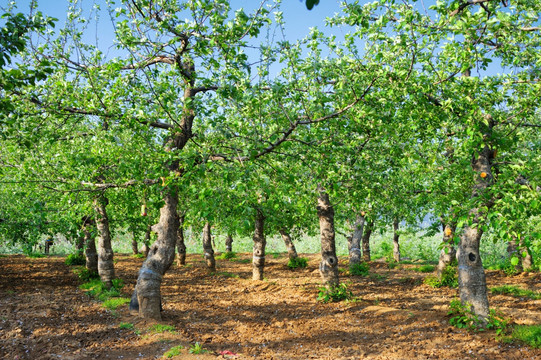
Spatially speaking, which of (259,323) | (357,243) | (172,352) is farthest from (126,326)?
(357,243)

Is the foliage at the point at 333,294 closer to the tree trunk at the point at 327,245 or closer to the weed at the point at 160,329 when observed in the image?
the tree trunk at the point at 327,245

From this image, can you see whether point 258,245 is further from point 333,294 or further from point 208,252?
point 333,294

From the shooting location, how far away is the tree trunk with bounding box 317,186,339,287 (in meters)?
15.8

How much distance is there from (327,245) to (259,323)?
4609mm

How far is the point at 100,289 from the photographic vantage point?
16.7 meters

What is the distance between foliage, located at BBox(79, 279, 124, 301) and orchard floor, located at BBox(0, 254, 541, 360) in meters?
0.37

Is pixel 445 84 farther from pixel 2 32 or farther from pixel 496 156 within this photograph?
pixel 2 32

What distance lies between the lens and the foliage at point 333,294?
15484mm

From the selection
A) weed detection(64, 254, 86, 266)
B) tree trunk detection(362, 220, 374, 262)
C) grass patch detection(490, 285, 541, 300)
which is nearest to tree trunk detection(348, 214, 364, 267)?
tree trunk detection(362, 220, 374, 262)

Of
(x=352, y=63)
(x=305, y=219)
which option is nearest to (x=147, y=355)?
(x=352, y=63)

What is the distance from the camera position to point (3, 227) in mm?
15180

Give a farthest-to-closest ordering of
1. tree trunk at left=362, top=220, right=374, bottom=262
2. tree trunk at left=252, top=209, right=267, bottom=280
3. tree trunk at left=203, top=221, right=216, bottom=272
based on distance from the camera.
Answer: tree trunk at left=362, top=220, right=374, bottom=262, tree trunk at left=203, top=221, right=216, bottom=272, tree trunk at left=252, top=209, right=267, bottom=280

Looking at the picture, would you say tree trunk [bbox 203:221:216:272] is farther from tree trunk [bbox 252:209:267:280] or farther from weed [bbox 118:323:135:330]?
weed [bbox 118:323:135:330]

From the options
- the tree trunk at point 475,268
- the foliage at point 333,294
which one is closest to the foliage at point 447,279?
the foliage at point 333,294
